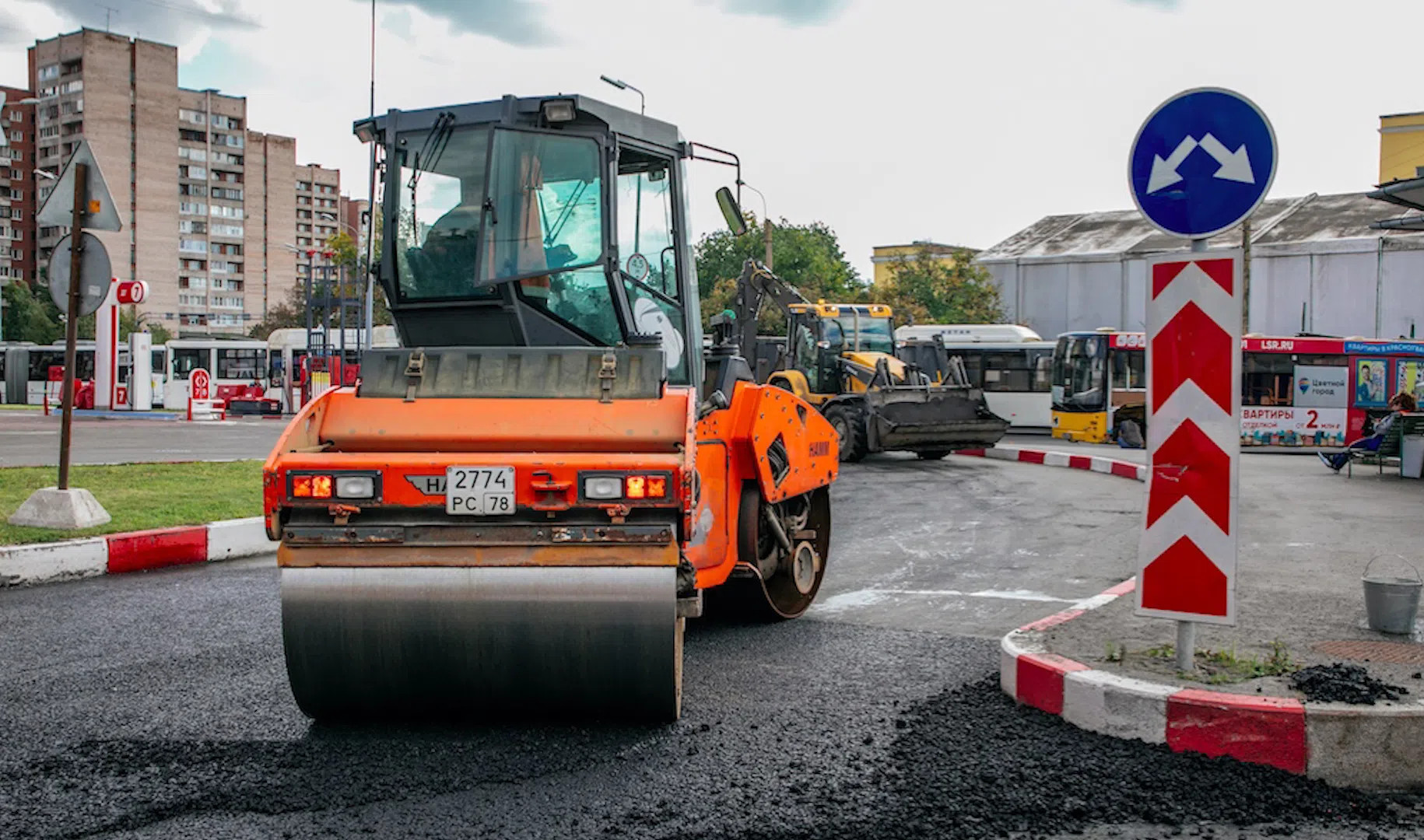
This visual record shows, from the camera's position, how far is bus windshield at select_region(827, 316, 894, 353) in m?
26.4

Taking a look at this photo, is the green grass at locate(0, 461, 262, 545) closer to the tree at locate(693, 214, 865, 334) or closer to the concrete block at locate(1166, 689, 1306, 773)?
the concrete block at locate(1166, 689, 1306, 773)

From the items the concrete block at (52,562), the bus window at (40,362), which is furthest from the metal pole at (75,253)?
the bus window at (40,362)

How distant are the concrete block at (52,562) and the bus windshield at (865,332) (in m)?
18.8

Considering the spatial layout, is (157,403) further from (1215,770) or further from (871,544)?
(1215,770)

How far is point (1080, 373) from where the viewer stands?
30.0 metres

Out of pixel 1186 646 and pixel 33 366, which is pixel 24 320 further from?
pixel 1186 646

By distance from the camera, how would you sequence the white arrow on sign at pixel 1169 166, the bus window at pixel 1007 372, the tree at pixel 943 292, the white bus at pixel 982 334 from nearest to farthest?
the white arrow on sign at pixel 1169 166, the bus window at pixel 1007 372, the white bus at pixel 982 334, the tree at pixel 943 292

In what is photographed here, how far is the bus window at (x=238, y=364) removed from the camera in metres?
49.2

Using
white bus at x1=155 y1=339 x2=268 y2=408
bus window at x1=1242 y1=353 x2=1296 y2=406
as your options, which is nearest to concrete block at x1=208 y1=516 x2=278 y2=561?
bus window at x1=1242 y1=353 x2=1296 y2=406

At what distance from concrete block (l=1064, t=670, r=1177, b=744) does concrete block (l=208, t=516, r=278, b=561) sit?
265 inches

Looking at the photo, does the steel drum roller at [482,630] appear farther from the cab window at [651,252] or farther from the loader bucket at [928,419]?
the loader bucket at [928,419]

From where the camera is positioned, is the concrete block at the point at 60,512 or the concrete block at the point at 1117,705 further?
the concrete block at the point at 60,512

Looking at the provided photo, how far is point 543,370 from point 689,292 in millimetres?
1615

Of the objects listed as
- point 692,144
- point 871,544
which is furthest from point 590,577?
point 871,544
